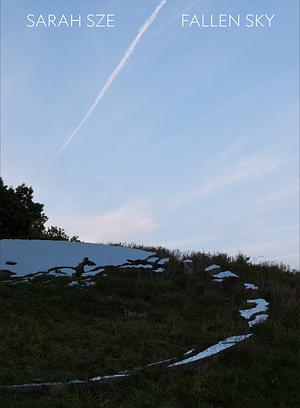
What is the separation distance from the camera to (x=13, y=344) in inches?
297

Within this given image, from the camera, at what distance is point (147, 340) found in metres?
8.21

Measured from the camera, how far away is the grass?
5848mm

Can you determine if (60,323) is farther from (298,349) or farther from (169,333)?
(298,349)

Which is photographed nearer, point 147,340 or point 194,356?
point 194,356

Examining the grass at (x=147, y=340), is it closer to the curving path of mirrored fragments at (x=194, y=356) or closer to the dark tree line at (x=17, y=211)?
the curving path of mirrored fragments at (x=194, y=356)

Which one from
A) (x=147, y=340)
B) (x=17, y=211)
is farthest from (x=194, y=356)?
(x=17, y=211)

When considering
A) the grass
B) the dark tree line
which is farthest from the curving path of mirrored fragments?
the dark tree line

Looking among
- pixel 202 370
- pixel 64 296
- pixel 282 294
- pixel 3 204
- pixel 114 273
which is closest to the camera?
pixel 202 370

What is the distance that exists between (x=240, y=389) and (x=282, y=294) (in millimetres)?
6374

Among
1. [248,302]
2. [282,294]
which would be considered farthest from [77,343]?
[282,294]

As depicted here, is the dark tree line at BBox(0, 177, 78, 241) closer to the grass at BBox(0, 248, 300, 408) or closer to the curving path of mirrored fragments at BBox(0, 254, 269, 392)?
the grass at BBox(0, 248, 300, 408)

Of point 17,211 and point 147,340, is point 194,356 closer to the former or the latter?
point 147,340

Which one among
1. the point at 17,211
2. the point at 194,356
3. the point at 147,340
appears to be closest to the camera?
Result: the point at 194,356

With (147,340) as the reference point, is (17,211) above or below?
above
